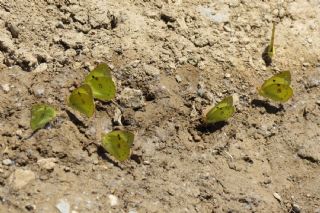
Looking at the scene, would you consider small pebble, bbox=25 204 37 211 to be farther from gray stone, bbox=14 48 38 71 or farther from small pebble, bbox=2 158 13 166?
gray stone, bbox=14 48 38 71

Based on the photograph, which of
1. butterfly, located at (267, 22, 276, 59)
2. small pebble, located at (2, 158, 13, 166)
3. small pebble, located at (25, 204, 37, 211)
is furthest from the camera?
butterfly, located at (267, 22, 276, 59)

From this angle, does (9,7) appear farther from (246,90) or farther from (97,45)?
(246,90)

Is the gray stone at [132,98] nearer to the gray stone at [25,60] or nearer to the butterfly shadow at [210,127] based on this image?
the butterfly shadow at [210,127]

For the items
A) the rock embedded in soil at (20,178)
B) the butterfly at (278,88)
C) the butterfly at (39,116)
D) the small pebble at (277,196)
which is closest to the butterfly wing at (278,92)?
the butterfly at (278,88)

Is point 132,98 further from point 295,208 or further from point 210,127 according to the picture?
point 295,208

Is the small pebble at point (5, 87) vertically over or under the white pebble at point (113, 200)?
over

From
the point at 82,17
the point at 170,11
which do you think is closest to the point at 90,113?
the point at 82,17

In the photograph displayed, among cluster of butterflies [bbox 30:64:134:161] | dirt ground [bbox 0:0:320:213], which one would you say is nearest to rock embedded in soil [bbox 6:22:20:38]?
dirt ground [bbox 0:0:320:213]
